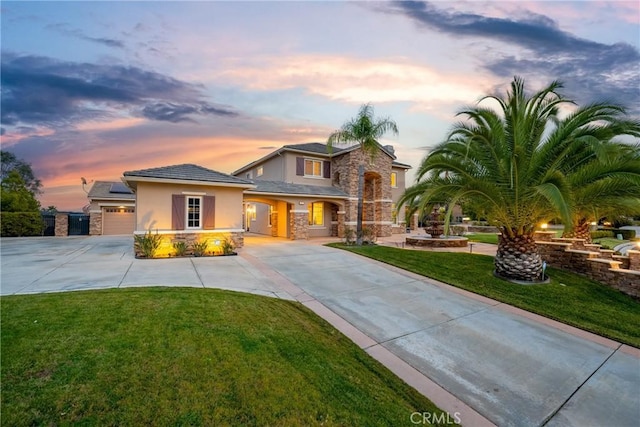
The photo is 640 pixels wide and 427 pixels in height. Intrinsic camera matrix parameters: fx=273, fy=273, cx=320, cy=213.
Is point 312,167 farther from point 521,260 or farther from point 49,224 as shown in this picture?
point 49,224

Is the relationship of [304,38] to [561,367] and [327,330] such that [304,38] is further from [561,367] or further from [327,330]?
[561,367]

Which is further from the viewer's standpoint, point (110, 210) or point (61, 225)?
point (110, 210)

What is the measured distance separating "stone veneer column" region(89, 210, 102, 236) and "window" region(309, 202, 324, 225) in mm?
17288

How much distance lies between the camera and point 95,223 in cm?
2225

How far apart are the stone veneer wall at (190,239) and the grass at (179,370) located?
24.5 ft

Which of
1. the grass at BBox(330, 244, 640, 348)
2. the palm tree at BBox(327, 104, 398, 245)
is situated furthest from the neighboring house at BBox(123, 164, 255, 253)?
the grass at BBox(330, 244, 640, 348)

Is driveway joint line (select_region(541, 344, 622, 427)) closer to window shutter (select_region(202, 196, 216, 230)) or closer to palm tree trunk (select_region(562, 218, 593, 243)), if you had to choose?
palm tree trunk (select_region(562, 218, 593, 243))

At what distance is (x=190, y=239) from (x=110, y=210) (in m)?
14.9

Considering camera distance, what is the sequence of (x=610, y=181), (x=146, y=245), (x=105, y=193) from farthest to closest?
(x=105, y=193)
(x=146, y=245)
(x=610, y=181)

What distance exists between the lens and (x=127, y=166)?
2288cm

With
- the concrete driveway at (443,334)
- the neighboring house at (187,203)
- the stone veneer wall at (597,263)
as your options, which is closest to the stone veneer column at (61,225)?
the concrete driveway at (443,334)

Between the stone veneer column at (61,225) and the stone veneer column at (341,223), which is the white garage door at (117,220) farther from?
the stone veneer column at (341,223)

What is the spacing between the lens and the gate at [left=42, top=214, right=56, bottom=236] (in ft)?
70.3

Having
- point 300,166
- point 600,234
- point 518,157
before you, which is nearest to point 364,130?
point 300,166
